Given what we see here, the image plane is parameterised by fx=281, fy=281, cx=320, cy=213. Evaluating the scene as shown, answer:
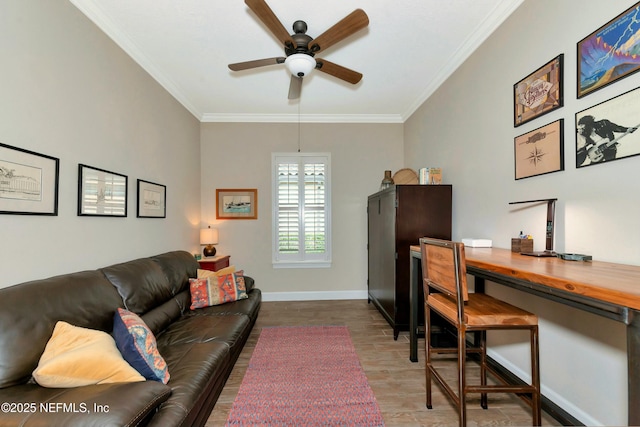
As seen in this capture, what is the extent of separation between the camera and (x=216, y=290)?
2865 mm

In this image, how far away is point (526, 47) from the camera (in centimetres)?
200

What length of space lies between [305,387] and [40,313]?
64.7 inches

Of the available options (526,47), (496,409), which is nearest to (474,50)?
(526,47)

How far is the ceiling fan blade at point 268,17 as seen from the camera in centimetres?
175

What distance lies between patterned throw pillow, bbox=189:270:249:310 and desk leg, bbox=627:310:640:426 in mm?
2776

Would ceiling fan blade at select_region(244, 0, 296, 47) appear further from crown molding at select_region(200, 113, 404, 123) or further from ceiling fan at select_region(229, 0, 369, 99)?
crown molding at select_region(200, 113, 404, 123)

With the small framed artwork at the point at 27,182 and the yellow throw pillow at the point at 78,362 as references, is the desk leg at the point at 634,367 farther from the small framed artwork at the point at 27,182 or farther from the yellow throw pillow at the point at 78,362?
the small framed artwork at the point at 27,182

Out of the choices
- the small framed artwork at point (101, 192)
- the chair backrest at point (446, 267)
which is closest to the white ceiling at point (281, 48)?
the small framed artwork at point (101, 192)

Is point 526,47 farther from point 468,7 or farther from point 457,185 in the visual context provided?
point 457,185

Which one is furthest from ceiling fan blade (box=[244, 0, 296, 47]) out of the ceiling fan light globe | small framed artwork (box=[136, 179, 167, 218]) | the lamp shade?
the lamp shade

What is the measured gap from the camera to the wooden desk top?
33.5 inches

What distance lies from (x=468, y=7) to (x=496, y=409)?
115 inches

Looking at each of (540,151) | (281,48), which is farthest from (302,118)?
(540,151)

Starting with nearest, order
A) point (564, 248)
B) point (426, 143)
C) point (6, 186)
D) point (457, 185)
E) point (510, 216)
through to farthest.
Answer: point (6, 186) → point (564, 248) → point (510, 216) → point (457, 185) → point (426, 143)
